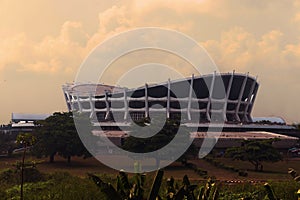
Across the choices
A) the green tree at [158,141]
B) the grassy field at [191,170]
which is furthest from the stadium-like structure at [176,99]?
the green tree at [158,141]

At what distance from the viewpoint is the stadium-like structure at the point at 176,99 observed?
6650 centimetres

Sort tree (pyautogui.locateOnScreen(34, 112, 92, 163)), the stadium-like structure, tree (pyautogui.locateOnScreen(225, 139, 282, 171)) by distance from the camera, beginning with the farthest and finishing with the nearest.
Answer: the stadium-like structure < tree (pyautogui.locateOnScreen(34, 112, 92, 163)) < tree (pyautogui.locateOnScreen(225, 139, 282, 171))

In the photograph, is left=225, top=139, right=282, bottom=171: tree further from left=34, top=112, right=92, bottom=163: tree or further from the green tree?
left=34, top=112, right=92, bottom=163: tree

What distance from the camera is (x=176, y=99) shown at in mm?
67062

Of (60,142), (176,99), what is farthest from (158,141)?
(176,99)

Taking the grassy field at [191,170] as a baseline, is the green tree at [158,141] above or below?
above

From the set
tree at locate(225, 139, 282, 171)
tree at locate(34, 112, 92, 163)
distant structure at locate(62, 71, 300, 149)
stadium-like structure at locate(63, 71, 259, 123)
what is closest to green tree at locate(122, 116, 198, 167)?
tree at locate(34, 112, 92, 163)

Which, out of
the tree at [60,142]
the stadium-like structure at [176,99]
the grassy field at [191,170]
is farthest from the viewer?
the stadium-like structure at [176,99]

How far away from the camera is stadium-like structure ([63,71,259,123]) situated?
66500 millimetres

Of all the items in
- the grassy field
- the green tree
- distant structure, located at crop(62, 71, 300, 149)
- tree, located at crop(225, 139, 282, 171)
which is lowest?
the grassy field

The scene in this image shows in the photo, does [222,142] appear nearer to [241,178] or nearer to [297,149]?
[297,149]

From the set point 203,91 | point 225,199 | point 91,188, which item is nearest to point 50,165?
point 91,188

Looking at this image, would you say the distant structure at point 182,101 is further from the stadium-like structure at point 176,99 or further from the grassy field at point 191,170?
the grassy field at point 191,170

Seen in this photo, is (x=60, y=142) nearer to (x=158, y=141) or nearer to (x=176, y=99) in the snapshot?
(x=158, y=141)
